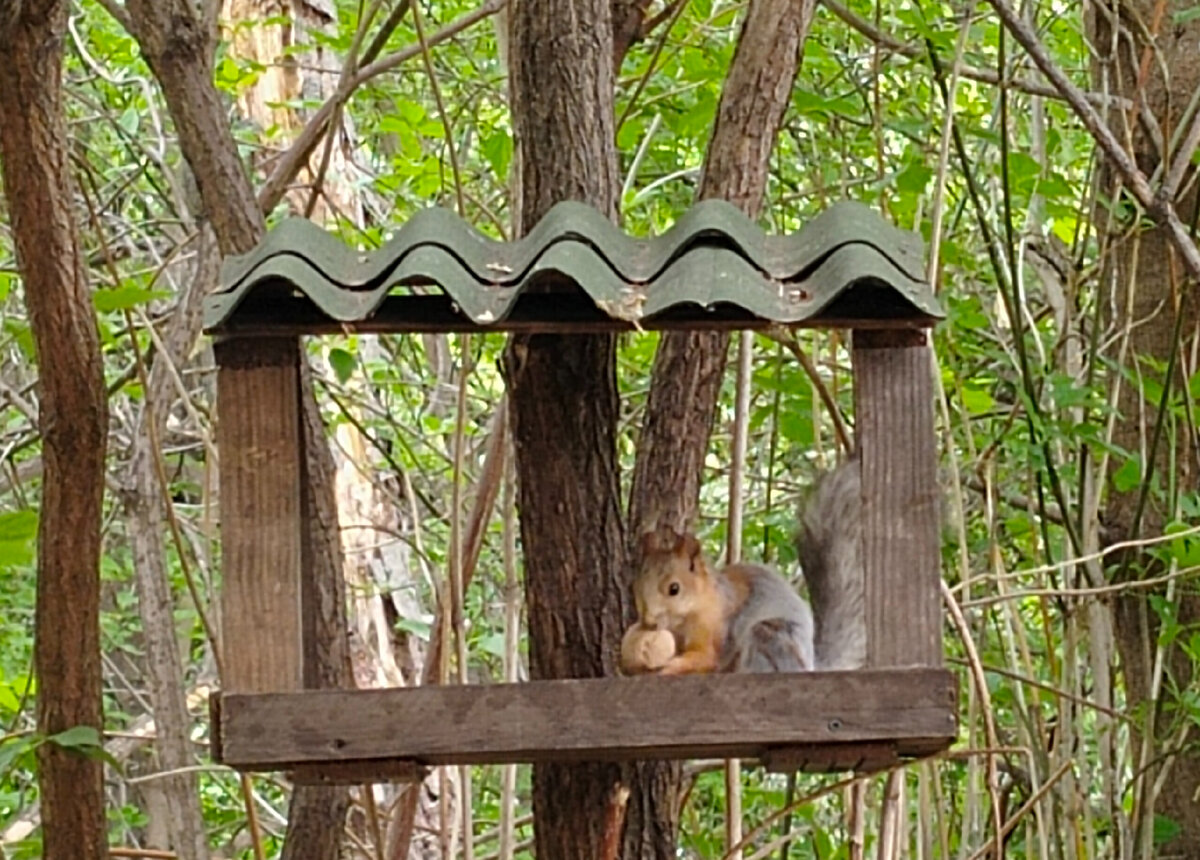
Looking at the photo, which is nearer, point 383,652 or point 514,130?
point 514,130

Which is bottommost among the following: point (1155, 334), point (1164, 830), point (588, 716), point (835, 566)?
point (1164, 830)

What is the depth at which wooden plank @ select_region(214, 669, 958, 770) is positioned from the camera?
1313 millimetres

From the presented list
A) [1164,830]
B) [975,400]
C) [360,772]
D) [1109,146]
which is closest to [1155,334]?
[975,400]

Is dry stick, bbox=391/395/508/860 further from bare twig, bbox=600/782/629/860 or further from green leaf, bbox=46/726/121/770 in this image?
green leaf, bbox=46/726/121/770

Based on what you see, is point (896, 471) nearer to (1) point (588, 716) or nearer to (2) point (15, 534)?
(1) point (588, 716)

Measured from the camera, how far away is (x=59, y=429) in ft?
5.27

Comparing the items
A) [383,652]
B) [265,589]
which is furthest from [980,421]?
[265,589]

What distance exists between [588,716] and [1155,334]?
177 centimetres

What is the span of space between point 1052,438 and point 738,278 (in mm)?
1016

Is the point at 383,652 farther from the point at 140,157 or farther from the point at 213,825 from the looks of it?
the point at 140,157

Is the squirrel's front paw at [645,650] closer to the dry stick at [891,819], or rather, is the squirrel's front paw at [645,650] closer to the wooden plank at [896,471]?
the wooden plank at [896,471]

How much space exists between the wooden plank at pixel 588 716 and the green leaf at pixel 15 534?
0.96ft

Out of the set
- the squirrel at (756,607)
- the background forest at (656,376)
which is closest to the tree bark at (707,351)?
the background forest at (656,376)

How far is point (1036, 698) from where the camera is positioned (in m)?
2.32
